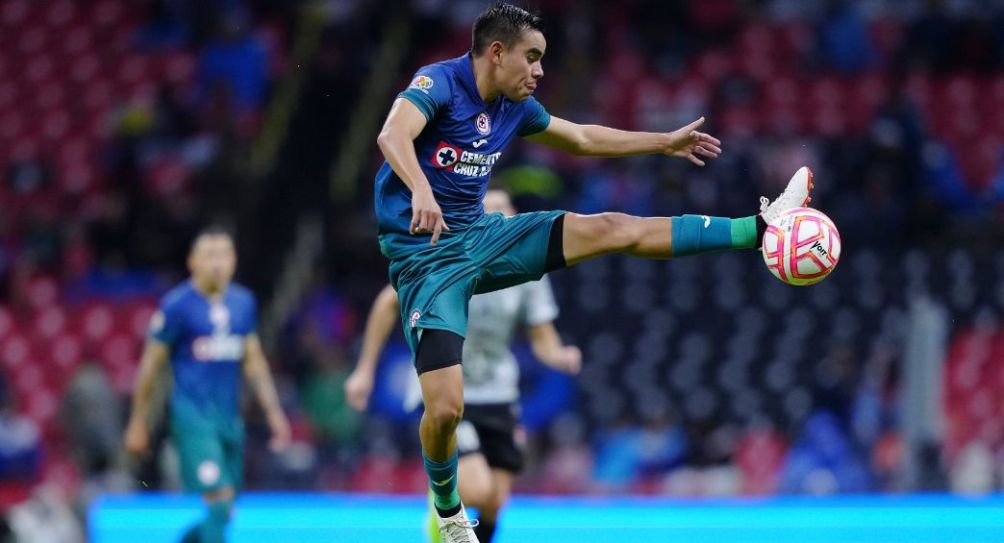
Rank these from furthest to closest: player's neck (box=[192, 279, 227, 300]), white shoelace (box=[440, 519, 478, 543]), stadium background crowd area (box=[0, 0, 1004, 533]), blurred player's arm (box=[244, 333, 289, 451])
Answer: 1. stadium background crowd area (box=[0, 0, 1004, 533])
2. blurred player's arm (box=[244, 333, 289, 451])
3. player's neck (box=[192, 279, 227, 300])
4. white shoelace (box=[440, 519, 478, 543])

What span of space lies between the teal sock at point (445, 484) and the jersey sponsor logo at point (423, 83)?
1.37 metres

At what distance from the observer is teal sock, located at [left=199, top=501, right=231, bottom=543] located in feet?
24.9

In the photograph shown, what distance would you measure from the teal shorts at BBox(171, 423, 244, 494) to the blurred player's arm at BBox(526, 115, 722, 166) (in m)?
2.79

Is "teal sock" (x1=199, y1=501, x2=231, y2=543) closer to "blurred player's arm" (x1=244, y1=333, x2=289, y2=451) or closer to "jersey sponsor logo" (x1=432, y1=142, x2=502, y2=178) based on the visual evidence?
"blurred player's arm" (x1=244, y1=333, x2=289, y2=451)

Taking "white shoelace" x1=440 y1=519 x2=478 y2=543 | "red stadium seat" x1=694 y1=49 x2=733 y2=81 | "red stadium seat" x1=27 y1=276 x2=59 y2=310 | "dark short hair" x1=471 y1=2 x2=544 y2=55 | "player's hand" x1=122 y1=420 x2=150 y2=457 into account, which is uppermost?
"red stadium seat" x1=694 y1=49 x2=733 y2=81

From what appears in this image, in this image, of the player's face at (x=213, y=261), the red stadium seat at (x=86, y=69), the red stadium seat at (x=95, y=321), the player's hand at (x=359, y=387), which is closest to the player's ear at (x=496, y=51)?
the player's hand at (x=359, y=387)

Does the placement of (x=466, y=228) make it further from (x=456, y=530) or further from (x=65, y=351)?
(x=65, y=351)

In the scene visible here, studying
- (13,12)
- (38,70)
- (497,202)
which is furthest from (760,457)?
(13,12)

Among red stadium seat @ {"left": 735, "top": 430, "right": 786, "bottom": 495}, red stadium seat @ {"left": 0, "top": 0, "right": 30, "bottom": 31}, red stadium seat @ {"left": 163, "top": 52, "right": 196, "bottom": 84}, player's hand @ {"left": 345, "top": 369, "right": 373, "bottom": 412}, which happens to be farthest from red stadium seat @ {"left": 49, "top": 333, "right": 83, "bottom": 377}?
player's hand @ {"left": 345, "top": 369, "right": 373, "bottom": 412}

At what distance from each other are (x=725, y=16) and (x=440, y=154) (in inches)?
382

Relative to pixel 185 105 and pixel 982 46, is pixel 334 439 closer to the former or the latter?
pixel 185 105

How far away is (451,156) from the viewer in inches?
220

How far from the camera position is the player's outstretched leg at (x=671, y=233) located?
213 inches

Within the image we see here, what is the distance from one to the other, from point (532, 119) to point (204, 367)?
2919 millimetres
